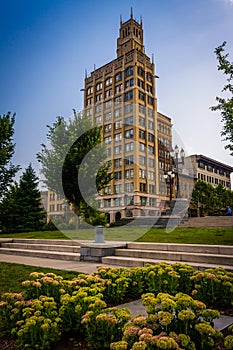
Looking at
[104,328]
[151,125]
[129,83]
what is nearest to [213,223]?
[104,328]

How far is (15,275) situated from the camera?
6.64 metres

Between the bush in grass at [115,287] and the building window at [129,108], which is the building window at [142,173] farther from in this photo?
the bush in grass at [115,287]

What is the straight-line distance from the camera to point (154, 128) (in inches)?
2169

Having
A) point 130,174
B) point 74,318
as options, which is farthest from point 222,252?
point 130,174

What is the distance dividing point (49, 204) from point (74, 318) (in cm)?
7267

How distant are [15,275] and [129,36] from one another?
70945 millimetres

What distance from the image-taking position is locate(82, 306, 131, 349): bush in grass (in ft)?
9.20

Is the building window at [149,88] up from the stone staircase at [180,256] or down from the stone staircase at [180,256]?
up

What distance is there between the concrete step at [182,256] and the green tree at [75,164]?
12.7 m

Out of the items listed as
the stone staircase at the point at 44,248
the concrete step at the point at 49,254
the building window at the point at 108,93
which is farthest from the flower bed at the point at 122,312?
the building window at the point at 108,93

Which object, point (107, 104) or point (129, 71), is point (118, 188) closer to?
point (107, 104)

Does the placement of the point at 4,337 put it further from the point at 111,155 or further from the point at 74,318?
the point at 111,155

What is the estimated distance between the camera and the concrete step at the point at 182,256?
260 inches

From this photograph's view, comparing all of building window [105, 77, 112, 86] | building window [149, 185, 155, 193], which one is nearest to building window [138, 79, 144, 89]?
building window [105, 77, 112, 86]
